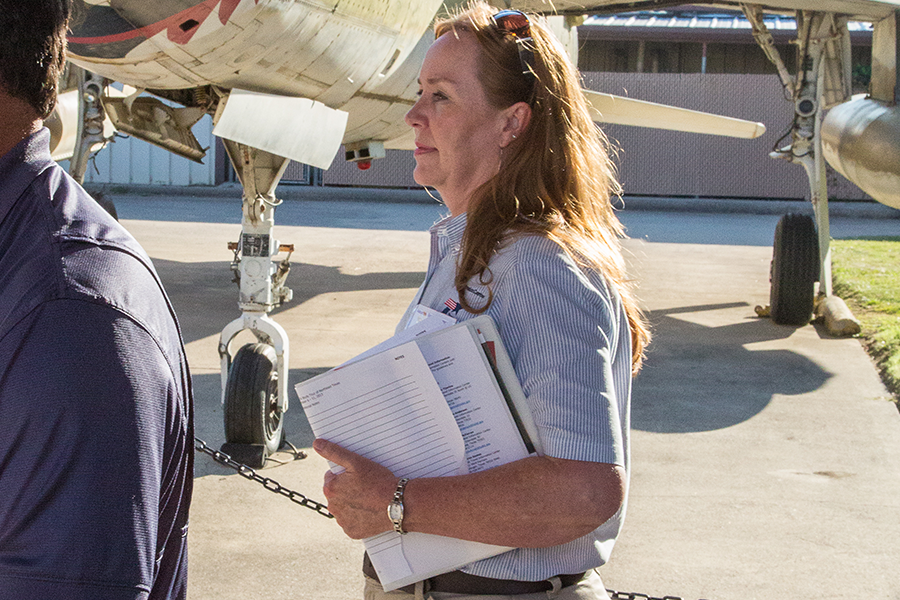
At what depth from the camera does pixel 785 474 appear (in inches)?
209

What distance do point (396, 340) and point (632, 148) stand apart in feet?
82.9

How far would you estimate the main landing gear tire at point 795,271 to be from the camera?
931 centimetres

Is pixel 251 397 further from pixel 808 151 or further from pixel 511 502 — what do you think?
pixel 808 151

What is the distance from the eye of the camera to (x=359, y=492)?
4.98ft

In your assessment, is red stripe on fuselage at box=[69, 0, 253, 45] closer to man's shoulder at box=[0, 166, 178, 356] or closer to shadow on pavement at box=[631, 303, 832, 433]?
man's shoulder at box=[0, 166, 178, 356]

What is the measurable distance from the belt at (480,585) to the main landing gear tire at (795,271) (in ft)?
27.7

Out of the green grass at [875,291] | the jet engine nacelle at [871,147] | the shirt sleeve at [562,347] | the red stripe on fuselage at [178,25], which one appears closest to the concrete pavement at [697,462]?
the green grass at [875,291]

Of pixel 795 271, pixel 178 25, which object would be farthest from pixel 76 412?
pixel 795 271

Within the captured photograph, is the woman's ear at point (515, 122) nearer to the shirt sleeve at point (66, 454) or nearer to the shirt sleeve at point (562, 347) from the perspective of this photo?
the shirt sleeve at point (562, 347)

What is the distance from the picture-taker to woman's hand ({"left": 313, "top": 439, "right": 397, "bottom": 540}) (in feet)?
4.93

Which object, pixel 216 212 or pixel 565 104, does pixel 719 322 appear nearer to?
pixel 565 104

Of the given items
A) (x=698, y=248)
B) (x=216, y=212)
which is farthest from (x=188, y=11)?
(x=216, y=212)

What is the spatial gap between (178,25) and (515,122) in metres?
2.84

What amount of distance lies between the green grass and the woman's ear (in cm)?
615
